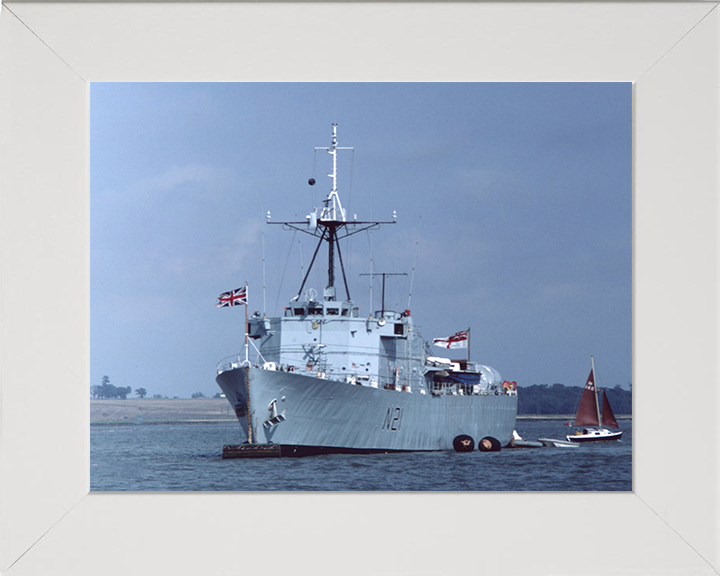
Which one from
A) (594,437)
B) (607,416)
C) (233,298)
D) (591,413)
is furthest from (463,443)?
(594,437)

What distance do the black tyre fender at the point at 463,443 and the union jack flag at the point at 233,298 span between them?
29.3 feet

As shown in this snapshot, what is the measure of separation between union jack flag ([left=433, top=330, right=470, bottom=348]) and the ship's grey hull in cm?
191

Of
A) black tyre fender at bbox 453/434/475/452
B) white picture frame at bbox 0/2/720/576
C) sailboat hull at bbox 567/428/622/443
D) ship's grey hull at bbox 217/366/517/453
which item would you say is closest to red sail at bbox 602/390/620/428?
sailboat hull at bbox 567/428/622/443

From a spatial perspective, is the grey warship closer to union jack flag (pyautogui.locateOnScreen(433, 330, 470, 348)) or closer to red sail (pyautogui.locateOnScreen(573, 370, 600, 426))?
union jack flag (pyautogui.locateOnScreen(433, 330, 470, 348))

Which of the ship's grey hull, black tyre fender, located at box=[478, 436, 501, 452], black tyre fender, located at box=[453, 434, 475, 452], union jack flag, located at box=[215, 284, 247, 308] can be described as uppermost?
union jack flag, located at box=[215, 284, 247, 308]

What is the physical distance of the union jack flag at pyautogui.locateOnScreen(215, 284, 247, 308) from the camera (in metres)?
15.3

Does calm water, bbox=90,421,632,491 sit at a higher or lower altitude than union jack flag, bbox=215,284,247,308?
lower

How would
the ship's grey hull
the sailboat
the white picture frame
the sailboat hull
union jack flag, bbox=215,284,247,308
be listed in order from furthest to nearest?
the sailboat hull → the sailboat → the ship's grey hull → union jack flag, bbox=215,284,247,308 → the white picture frame

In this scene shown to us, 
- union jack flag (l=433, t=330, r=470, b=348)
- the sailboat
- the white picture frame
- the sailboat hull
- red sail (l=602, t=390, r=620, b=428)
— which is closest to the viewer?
the white picture frame
